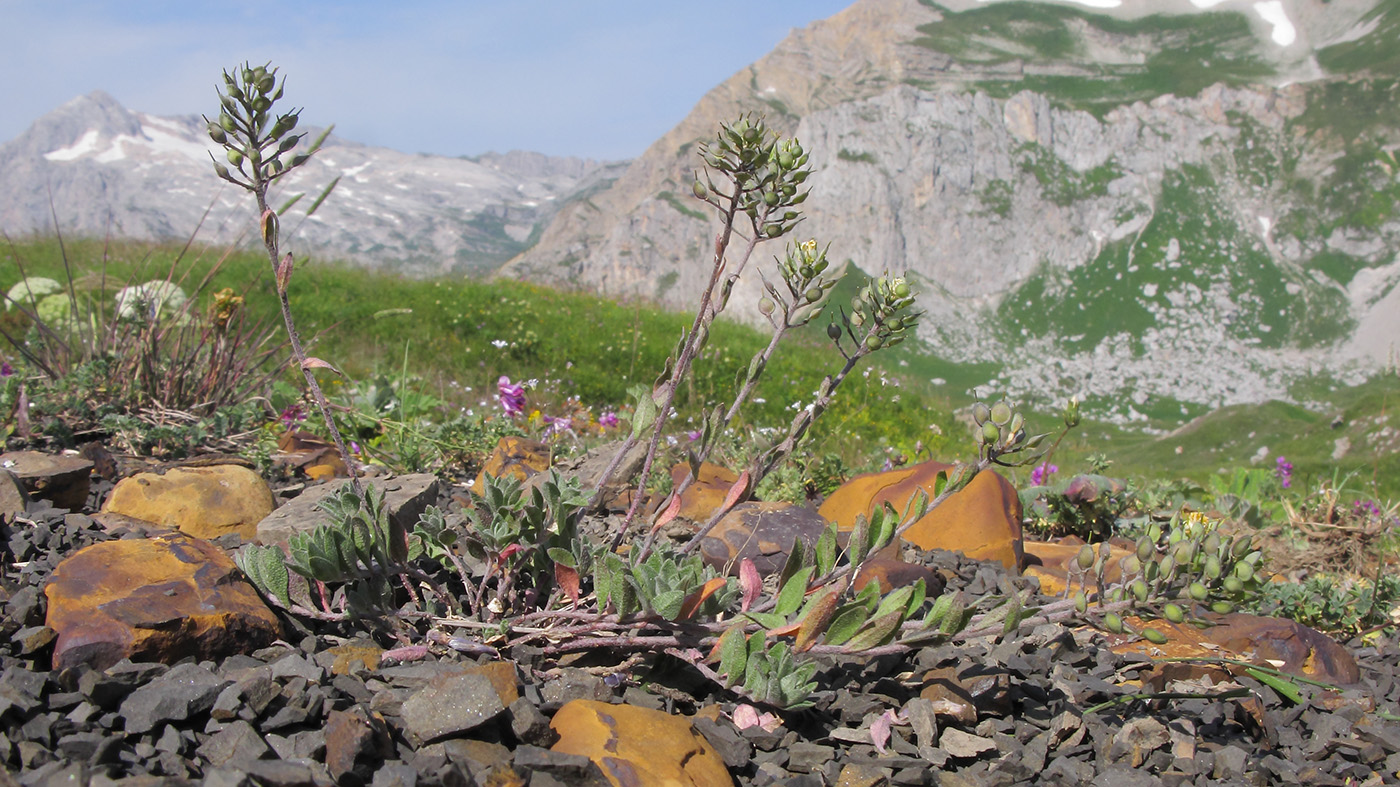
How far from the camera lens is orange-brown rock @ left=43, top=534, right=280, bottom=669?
5.33ft

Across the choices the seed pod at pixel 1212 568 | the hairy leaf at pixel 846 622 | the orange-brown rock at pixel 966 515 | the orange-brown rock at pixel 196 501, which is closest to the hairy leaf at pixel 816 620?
the hairy leaf at pixel 846 622

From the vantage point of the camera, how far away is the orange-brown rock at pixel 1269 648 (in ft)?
7.79

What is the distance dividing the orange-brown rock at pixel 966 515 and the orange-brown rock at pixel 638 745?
1.70 meters

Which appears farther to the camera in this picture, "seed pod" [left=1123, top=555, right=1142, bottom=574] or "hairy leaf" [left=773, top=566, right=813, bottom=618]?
"hairy leaf" [left=773, top=566, right=813, bottom=618]

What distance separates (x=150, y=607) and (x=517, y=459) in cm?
212

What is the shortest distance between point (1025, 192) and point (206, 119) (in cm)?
6672

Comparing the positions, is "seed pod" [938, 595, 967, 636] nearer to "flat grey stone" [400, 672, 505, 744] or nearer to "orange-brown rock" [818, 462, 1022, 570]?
"flat grey stone" [400, 672, 505, 744]

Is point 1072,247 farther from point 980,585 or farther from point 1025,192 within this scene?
point 980,585

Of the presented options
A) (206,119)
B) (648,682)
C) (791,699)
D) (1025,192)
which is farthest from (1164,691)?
(1025,192)

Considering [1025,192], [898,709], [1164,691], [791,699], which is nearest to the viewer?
[791,699]

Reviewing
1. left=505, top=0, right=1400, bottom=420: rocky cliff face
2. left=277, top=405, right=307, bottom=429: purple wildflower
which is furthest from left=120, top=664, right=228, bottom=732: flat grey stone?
left=505, top=0, right=1400, bottom=420: rocky cliff face

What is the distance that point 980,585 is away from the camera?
2.84 metres

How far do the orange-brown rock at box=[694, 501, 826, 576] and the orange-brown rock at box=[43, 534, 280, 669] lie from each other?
1326mm

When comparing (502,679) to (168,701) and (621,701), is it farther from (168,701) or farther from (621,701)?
(168,701)
